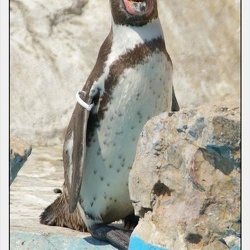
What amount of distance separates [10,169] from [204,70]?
342cm

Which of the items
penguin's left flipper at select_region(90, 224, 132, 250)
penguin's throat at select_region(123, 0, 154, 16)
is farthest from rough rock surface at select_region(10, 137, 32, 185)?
penguin's throat at select_region(123, 0, 154, 16)

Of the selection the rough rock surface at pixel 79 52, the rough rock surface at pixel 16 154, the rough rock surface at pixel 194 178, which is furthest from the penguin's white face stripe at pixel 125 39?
the rough rock surface at pixel 79 52

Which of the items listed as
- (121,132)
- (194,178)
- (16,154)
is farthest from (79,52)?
(194,178)

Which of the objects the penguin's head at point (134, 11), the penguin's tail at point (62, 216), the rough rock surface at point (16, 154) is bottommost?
the penguin's tail at point (62, 216)

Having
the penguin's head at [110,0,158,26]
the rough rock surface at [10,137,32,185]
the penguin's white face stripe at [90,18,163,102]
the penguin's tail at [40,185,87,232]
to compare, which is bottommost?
the penguin's tail at [40,185,87,232]

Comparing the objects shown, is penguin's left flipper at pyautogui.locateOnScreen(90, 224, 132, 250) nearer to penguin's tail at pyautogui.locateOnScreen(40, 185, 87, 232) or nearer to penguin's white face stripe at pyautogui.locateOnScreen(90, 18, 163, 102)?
penguin's tail at pyautogui.locateOnScreen(40, 185, 87, 232)

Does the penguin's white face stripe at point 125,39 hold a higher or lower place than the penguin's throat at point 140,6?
lower

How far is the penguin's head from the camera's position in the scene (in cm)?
401

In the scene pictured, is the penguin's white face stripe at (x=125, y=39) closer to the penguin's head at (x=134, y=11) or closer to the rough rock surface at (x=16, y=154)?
the penguin's head at (x=134, y=11)

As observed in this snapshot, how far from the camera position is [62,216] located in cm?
428

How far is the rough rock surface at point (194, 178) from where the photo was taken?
302 centimetres

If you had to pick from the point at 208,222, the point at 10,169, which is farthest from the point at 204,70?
the point at 208,222

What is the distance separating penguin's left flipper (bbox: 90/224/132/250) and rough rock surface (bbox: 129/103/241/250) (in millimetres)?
612

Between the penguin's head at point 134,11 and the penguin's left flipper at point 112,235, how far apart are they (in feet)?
2.66
